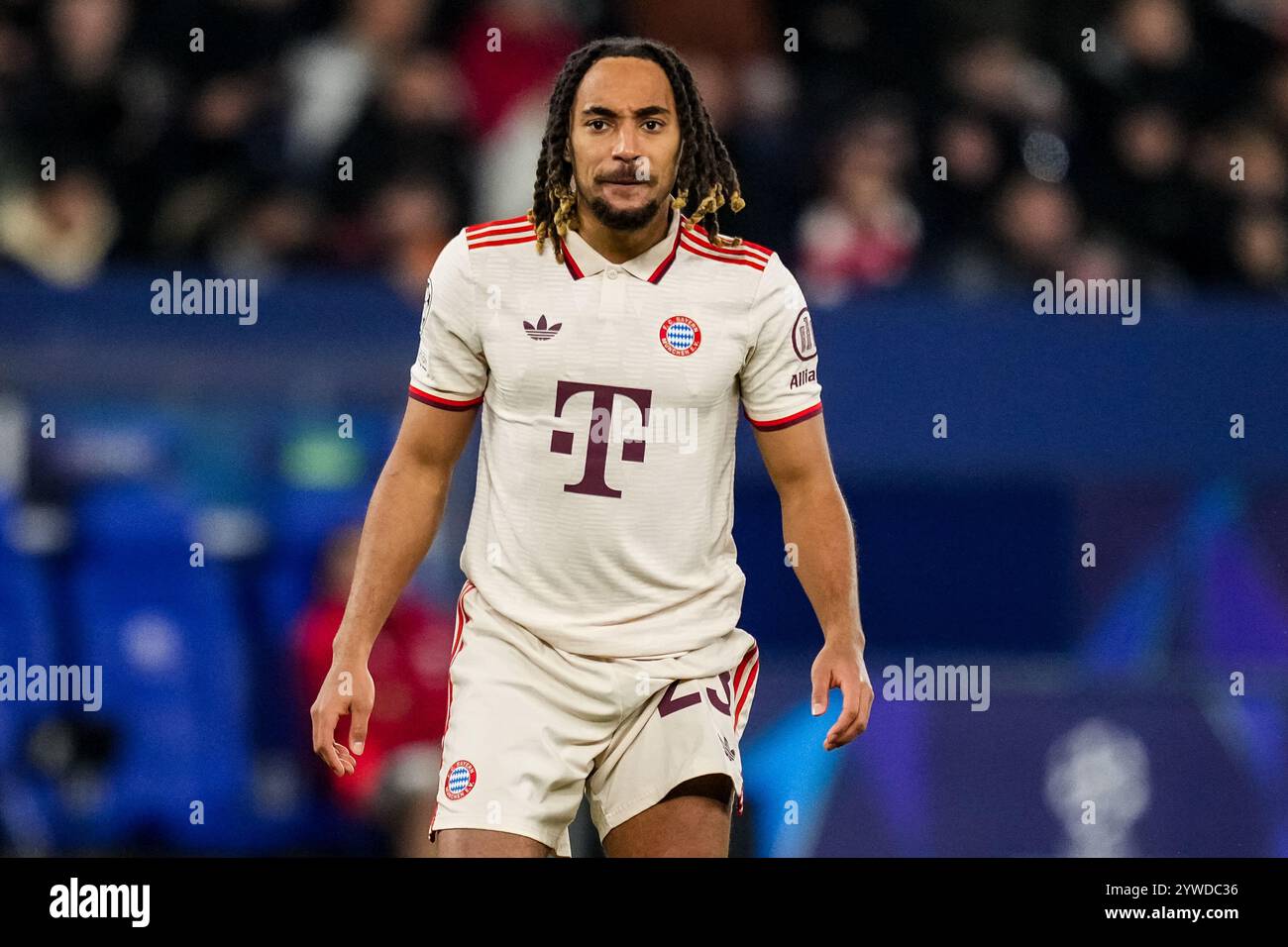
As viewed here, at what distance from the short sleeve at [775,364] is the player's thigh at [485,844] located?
103cm

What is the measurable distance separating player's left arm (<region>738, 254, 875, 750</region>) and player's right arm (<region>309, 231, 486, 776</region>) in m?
0.61

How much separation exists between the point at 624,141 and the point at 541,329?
43 cm

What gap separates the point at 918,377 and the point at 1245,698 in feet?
4.91

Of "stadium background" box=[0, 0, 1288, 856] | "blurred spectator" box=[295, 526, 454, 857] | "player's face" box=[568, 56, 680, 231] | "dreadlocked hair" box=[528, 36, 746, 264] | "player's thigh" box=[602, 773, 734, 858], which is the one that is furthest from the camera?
"stadium background" box=[0, 0, 1288, 856]

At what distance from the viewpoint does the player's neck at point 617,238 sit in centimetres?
452

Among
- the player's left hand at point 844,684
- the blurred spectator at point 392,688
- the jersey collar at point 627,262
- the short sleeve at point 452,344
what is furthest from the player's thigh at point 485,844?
the blurred spectator at point 392,688

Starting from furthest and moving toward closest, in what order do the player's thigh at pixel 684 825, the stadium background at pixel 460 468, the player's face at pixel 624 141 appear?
the stadium background at pixel 460 468
the player's face at pixel 624 141
the player's thigh at pixel 684 825

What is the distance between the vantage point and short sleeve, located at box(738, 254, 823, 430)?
4.54m

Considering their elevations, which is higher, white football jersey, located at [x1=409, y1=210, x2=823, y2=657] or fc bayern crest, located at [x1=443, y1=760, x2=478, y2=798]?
white football jersey, located at [x1=409, y1=210, x2=823, y2=657]

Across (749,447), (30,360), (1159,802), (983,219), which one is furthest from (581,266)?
(983,219)

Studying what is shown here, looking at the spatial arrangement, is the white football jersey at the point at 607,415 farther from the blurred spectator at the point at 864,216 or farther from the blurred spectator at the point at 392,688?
the blurred spectator at the point at 864,216

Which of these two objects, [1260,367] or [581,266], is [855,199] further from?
[581,266]

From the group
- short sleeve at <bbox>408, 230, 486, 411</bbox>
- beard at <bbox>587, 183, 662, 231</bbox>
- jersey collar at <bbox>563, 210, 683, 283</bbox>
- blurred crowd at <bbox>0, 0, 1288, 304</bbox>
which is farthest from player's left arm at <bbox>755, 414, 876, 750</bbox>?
blurred crowd at <bbox>0, 0, 1288, 304</bbox>

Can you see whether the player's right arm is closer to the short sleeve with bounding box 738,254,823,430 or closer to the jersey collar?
the jersey collar
